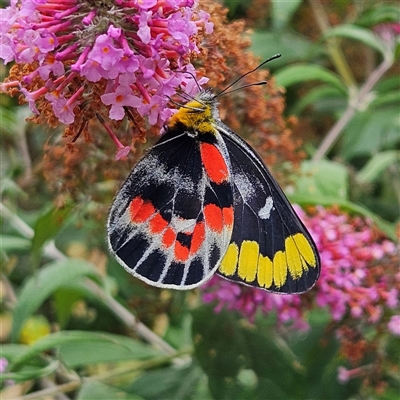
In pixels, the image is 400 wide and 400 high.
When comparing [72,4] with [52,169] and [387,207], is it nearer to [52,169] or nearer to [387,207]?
[52,169]

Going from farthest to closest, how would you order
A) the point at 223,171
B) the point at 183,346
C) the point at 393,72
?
the point at 393,72
the point at 183,346
the point at 223,171

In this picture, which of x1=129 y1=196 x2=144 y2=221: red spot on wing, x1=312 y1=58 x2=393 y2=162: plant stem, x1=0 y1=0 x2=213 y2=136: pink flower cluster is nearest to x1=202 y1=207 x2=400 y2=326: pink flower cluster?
x1=129 y1=196 x2=144 y2=221: red spot on wing

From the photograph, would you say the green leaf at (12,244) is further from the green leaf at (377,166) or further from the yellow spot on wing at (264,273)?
the green leaf at (377,166)

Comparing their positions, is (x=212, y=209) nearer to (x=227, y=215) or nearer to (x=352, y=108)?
(x=227, y=215)

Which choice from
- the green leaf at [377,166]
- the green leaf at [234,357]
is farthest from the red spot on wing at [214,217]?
the green leaf at [377,166]

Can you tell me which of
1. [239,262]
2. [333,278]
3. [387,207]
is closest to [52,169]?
[239,262]

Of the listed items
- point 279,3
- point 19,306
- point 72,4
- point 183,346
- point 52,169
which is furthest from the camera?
point 183,346
